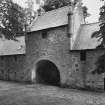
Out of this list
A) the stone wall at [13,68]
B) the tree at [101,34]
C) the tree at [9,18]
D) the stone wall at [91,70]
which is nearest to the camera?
the tree at [101,34]

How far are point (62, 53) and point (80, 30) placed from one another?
4.21 meters

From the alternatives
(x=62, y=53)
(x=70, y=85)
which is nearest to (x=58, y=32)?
(x=62, y=53)

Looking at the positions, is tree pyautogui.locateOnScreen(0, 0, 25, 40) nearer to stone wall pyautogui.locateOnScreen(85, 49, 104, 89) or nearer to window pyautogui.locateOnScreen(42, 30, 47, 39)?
window pyautogui.locateOnScreen(42, 30, 47, 39)

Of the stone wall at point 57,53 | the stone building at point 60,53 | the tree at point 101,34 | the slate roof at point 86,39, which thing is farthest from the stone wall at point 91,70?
the tree at point 101,34

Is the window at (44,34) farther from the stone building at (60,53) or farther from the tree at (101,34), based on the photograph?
the tree at (101,34)

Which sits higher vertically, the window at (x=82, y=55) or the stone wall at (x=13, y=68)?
the window at (x=82, y=55)

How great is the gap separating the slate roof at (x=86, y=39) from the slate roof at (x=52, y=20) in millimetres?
2608

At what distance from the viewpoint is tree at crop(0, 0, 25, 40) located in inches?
412

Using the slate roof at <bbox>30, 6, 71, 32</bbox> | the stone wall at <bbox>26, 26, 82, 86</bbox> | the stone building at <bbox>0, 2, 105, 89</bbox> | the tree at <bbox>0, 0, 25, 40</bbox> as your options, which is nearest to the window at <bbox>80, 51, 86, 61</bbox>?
the stone building at <bbox>0, 2, 105, 89</bbox>

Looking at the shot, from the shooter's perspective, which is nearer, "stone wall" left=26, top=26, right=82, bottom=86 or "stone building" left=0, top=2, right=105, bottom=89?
"stone building" left=0, top=2, right=105, bottom=89

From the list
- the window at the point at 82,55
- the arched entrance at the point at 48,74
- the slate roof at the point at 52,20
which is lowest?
the arched entrance at the point at 48,74

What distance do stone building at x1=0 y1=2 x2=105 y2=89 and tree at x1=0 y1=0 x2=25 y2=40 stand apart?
20.6ft

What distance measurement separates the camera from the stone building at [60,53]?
14.4 meters

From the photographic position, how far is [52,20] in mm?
18172
